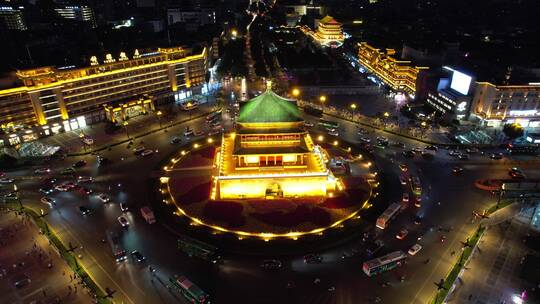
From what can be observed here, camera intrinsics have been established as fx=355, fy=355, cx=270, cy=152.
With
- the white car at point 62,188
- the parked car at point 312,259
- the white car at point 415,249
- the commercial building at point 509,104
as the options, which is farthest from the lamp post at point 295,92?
the parked car at point 312,259

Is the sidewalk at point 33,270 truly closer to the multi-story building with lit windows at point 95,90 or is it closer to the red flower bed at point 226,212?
the red flower bed at point 226,212

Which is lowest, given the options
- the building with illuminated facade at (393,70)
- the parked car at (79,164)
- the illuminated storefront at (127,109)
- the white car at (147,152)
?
the parked car at (79,164)

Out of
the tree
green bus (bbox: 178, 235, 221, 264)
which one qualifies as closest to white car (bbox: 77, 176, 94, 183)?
green bus (bbox: 178, 235, 221, 264)

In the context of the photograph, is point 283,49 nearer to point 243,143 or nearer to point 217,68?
point 217,68

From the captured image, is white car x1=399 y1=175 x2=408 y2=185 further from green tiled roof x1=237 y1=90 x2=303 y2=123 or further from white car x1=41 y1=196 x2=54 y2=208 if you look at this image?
white car x1=41 y1=196 x2=54 y2=208

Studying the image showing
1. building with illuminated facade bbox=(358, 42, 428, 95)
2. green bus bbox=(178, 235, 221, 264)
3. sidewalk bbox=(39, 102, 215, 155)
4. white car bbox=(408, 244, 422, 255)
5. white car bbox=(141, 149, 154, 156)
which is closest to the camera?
green bus bbox=(178, 235, 221, 264)

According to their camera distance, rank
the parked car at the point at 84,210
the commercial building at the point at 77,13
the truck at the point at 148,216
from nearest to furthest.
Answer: the truck at the point at 148,216 < the parked car at the point at 84,210 < the commercial building at the point at 77,13

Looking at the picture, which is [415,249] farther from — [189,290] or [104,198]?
[104,198]
